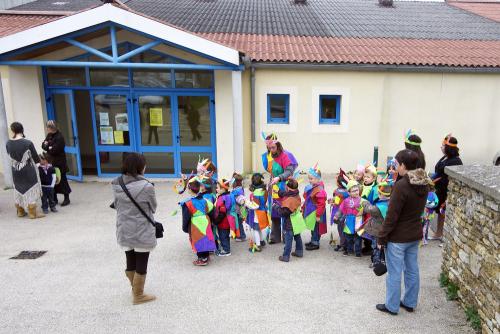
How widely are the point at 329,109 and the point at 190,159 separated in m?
3.90

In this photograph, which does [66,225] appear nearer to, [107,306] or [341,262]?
[107,306]

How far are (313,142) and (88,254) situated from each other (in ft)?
21.0

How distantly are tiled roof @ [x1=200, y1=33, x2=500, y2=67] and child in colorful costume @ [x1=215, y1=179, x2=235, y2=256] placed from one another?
17.1ft

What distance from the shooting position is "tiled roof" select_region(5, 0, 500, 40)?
12242 mm

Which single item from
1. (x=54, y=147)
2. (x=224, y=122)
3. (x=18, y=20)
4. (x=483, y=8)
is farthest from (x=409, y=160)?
(x=483, y=8)

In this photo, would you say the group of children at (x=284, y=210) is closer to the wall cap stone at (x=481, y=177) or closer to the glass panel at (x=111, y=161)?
the wall cap stone at (x=481, y=177)

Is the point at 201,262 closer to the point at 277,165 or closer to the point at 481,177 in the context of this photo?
the point at 277,165

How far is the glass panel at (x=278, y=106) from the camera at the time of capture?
398 inches

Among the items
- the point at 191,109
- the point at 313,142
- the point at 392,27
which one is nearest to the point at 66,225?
the point at 191,109

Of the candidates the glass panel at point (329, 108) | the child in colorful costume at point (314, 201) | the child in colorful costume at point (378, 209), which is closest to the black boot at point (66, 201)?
the child in colorful costume at point (314, 201)

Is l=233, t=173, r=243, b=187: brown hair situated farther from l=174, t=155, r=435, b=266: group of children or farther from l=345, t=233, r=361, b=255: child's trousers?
l=345, t=233, r=361, b=255: child's trousers

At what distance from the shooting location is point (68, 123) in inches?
384

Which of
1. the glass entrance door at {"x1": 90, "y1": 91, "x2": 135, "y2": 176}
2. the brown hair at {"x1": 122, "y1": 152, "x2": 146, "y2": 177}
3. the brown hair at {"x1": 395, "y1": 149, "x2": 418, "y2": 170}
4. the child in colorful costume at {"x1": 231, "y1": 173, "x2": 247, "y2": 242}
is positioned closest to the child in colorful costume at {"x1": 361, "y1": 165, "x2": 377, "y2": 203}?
the brown hair at {"x1": 395, "y1": 149, "x2": 418, "y2": 170}

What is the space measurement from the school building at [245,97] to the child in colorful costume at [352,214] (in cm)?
413
